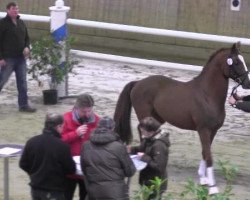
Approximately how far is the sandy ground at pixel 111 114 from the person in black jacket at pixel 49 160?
1943 millimetres

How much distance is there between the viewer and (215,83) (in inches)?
431

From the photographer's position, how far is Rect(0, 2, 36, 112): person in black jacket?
45.0 ft

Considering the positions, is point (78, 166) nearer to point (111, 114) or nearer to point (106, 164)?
point (106, 164)

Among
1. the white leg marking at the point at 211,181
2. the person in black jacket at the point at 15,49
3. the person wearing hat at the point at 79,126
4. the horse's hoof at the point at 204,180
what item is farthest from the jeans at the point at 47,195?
the person in black jacket at the point at 15,49

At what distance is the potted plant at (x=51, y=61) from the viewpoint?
1427 cm

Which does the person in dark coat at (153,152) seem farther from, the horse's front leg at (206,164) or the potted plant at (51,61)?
the potted plant at (51,61)

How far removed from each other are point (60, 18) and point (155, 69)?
350 cm

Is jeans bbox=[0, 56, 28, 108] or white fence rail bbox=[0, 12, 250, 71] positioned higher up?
white fence rail bbox=[0, 12, 250, 71]

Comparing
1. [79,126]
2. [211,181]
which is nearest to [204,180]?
[211,181]

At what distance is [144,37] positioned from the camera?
68.1 feet

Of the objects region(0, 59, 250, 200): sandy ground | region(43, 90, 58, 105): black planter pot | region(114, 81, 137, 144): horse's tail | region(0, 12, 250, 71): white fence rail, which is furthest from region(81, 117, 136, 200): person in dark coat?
region(43, 90, 58, 105): black planter pot

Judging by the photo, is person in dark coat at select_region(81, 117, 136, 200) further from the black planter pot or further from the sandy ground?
the black planter pot

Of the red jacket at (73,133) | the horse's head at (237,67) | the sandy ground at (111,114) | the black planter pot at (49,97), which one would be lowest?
the sandy ground at (111,114)

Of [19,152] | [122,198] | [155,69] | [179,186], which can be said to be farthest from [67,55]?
[122,198]
